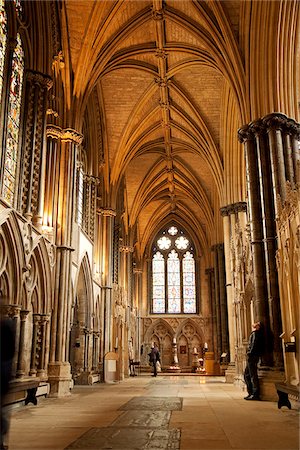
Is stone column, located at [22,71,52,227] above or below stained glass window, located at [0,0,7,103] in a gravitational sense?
below

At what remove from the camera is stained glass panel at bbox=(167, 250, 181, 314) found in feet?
109

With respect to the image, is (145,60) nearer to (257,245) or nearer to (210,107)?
(210,107)

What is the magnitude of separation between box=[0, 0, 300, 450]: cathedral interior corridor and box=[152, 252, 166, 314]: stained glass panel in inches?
302

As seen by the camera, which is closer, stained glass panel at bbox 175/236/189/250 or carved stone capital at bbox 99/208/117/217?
carved stone capital at bbox 99/208/117/217

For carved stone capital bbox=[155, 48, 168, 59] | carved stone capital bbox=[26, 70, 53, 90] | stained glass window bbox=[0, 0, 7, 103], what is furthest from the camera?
carved stone capital bbox=[155, 48, 168, 59]

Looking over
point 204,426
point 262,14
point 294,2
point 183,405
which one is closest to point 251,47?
point 262,14

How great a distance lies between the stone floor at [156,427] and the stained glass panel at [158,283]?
972 inches

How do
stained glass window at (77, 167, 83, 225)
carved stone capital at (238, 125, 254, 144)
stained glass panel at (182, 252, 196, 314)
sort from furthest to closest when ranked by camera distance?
stained glass panel at (182, 252, 196, 314)
stained glass window at (77, 167, 83, 225)
carved stone capital at (238, 125, 254, 144)

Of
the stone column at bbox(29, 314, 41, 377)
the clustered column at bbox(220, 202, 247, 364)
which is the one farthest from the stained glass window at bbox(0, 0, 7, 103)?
the clustered column at bbox(220, 202, 247, 364)

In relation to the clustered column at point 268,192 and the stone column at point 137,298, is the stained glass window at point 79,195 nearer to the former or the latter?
the clustered column at point 268,192

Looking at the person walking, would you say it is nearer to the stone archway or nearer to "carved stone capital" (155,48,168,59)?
the stone archway

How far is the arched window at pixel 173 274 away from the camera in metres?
33.2

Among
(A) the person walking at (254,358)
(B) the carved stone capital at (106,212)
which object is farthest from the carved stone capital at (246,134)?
(B) the carved stone capital at (106,212)

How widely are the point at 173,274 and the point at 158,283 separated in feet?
4.23
